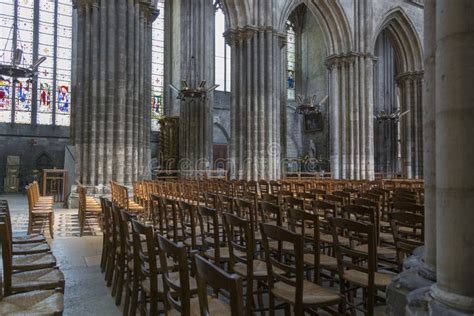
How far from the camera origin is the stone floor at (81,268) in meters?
3.70

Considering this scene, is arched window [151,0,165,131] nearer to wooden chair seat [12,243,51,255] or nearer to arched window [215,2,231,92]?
arched window [215,2,231,92]

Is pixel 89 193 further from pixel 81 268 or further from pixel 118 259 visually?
pixel 118 259

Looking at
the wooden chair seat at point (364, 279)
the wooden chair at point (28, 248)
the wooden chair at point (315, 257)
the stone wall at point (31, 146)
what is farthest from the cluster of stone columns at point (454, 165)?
the stone wall at point (31, 146)

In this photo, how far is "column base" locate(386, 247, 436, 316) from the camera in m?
2.15

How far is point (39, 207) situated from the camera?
295 inches

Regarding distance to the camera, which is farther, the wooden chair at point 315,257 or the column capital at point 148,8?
the column capital at point 148,8

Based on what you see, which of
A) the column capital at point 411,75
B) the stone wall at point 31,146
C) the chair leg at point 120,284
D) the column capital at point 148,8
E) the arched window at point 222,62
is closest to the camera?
the chair leg at point 120,284

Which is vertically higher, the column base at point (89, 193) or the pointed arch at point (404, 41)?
the pointed arch at point (404, 41)

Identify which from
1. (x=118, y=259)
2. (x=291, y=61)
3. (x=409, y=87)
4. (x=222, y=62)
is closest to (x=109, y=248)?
(x=118, y=259)

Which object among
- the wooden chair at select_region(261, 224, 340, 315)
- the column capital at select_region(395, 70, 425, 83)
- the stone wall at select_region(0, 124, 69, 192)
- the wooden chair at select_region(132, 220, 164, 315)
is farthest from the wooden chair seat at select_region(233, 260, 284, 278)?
the column capital at select_region(395, 70, 425, 83)

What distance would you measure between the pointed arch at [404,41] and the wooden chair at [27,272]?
24.6 metres

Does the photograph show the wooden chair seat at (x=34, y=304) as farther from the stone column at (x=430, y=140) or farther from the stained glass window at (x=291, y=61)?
the stained glass window at (x=291, y=61)

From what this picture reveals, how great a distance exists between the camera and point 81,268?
16.9 feet

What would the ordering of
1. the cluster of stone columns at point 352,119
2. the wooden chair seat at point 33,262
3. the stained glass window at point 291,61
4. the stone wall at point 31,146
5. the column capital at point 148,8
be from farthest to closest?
1. the stained glass window at point 291,61
2. the cluster of stone columns at point 352,119
3. the stone wall at point 31,146
4. the column capital at point 148,8
5. the wooden chair seat at point 33,262
